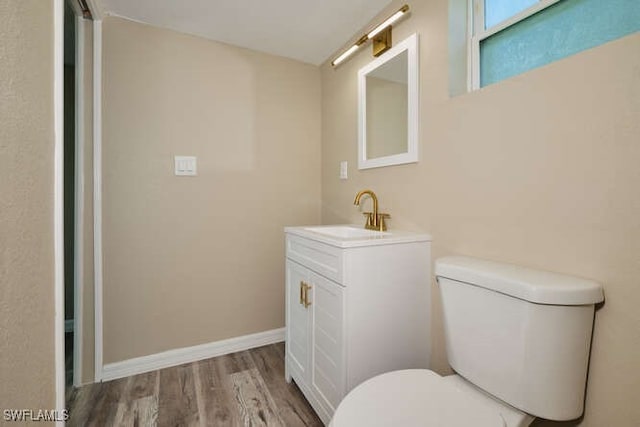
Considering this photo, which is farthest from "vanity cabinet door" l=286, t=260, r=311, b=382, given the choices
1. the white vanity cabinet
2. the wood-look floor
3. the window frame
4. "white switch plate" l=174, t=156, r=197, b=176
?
the window frame

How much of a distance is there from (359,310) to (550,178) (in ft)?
2.62

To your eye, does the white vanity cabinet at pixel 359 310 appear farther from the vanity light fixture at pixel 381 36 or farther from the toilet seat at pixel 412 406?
the vanity light fixture at pixel 381 36

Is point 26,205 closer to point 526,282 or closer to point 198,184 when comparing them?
point 198,184

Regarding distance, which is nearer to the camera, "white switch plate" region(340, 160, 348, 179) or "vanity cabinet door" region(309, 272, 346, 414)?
"vanity cabinet door" region(309, 272, 346, 414)

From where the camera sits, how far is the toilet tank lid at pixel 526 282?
29.3 inches

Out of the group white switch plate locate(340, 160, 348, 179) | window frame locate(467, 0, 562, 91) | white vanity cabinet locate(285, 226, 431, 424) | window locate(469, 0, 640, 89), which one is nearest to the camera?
window locate(469, 0, 640, 89)

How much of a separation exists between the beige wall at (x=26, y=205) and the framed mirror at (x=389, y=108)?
4.44ft

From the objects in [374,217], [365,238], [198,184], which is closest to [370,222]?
[374,217]

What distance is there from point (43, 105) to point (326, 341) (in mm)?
1240

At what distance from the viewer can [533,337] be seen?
770mm

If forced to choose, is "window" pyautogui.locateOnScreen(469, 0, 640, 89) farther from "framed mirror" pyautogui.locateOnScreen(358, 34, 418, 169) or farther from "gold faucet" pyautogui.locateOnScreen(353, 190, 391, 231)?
"gold faucet" pyautogui.locateOnScreen(353, 190, 391, 231)

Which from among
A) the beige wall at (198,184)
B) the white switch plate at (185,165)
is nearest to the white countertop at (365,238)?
the beige wall at (198,184)

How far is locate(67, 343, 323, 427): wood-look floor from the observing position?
52.6 inches

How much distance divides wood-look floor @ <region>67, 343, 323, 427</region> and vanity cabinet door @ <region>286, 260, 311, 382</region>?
15 cm
